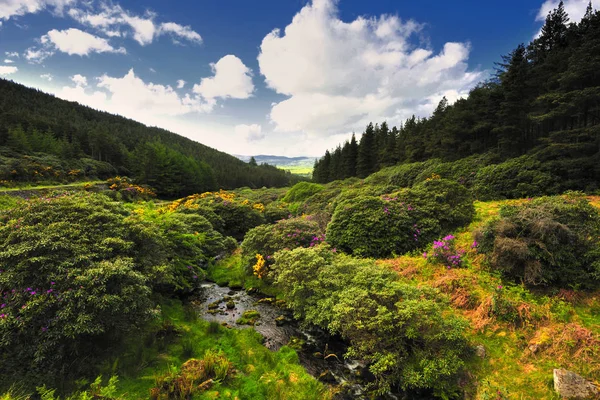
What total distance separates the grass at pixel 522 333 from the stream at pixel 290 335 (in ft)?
9.31

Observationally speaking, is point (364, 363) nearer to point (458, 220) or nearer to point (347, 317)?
point (347, 317)

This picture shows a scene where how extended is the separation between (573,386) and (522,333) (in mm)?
1663

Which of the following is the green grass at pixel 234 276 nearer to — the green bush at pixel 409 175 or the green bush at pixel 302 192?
the green bush at pixel 409 175

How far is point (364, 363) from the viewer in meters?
8.15

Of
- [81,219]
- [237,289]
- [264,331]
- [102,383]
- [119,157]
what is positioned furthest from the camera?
[119,157]

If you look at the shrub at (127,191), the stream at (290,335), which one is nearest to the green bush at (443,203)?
the stream at (290,335)

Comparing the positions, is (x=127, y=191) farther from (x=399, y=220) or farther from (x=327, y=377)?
(x=327, y=377)

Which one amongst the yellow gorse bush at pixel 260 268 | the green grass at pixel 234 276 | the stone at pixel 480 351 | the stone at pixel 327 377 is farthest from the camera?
the green grass at pixel 234 276

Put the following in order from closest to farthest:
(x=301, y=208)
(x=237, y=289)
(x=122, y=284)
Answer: (x=122, y=284)
(x=237, y=289)
(x=301, y=208)

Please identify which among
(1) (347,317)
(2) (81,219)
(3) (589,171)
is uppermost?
(3) (589,171)

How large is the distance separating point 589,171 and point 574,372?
15510 millimetres

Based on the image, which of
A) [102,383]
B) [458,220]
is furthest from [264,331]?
[458,220]

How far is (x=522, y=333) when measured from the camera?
7168 mm

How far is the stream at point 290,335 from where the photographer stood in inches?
302
